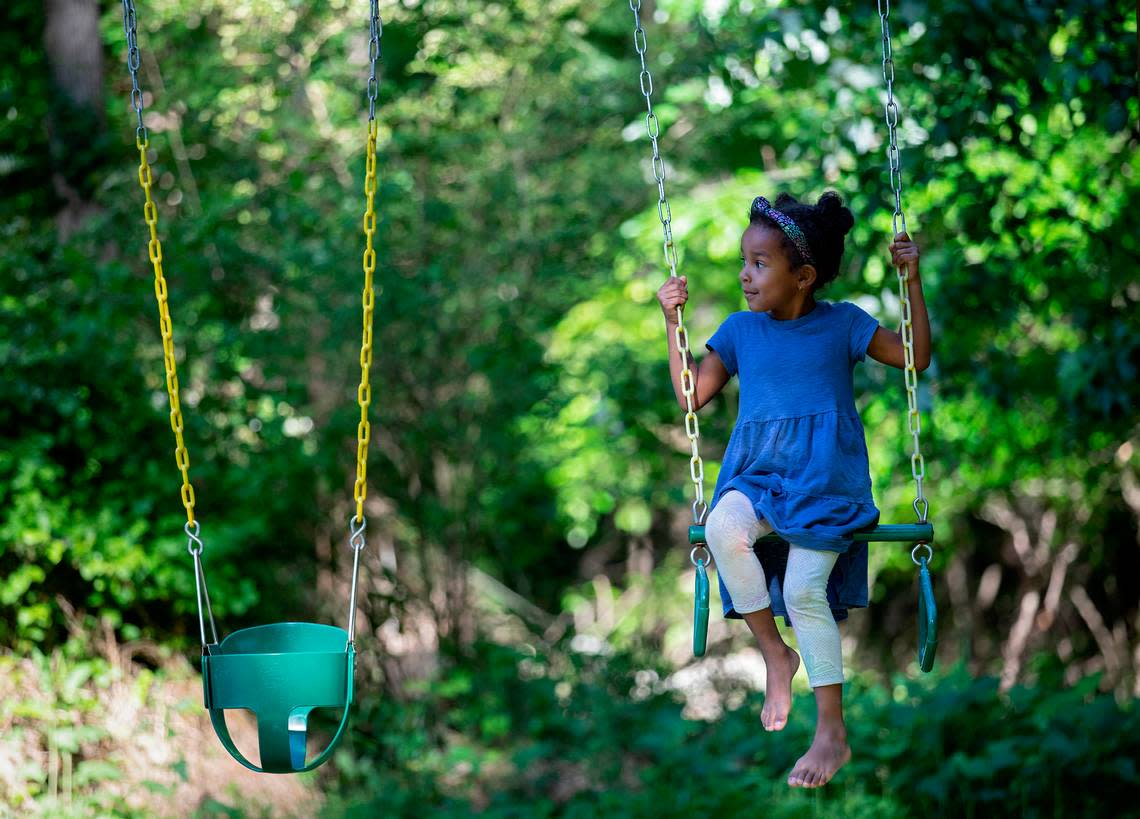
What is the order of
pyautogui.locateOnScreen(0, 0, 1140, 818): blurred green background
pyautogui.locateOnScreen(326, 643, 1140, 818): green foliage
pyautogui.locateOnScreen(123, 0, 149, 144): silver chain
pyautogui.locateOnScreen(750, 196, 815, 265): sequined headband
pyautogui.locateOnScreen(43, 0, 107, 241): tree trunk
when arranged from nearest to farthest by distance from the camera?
pyautogui.locateOnScreen(750, 196, 815, 265): sequined headband, pyautogui.locateOnScreen(123, 0, 149, 144): silver chain, pyautogui.locateOnScreen(0, 0, 1140, 818): blurred green background, pyautogui.locateOnScreen(326, 643, 1140, 818): green foliage, pyautogui.locateOnScreen(43, 0, 107, 241): tree trunk

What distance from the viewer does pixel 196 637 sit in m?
7.42

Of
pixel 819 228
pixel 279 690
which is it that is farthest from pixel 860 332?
pixel 279 690

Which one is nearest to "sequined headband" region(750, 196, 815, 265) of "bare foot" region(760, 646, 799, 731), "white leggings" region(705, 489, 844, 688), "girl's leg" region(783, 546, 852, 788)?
"white leggings" region(705, 489, 844, 688)

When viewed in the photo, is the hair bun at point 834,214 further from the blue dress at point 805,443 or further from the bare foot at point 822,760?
the bare foot at point 822,760

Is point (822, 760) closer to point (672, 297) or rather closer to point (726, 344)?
point (726, 344)

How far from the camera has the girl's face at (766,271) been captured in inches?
126

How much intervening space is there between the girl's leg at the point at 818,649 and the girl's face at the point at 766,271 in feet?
2.01

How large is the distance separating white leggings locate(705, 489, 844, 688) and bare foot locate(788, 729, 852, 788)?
124mm

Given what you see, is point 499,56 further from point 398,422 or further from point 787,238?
point 787,238

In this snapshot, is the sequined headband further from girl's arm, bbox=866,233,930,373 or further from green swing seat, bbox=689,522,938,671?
green swing seat, bbox=689,522,938,671

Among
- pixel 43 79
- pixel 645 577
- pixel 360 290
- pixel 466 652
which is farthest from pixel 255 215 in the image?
pixel 645 577

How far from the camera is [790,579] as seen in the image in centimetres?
309

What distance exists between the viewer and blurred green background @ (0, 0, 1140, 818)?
241 inches

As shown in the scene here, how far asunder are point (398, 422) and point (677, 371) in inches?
170
